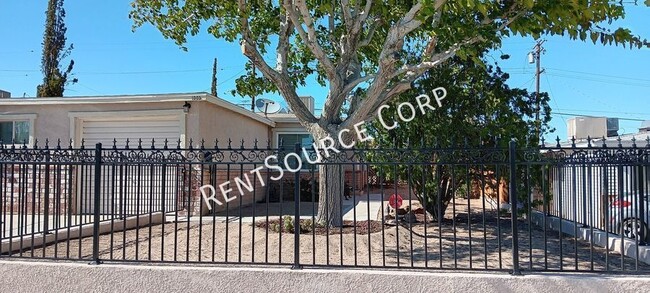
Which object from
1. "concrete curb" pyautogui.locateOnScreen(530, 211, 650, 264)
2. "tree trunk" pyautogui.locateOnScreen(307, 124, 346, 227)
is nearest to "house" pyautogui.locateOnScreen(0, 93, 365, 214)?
"tree trunk" pyautogui.locateOnScreen(307, 124, 346, 227)

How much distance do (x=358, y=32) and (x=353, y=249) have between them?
3.56 metres

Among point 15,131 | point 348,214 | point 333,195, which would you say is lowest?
point 348,214

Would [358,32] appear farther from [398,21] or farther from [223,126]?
[223,126]

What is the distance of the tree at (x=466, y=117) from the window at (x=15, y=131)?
9827 mm

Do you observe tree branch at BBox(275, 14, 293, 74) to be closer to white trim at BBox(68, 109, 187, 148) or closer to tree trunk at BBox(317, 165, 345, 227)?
tree trunk at BBox(317, 165, 345, 227)

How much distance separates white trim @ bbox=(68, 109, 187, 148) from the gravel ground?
11.4 ft

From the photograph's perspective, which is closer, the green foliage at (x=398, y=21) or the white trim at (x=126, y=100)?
the green foliage at (x=398, y=21)

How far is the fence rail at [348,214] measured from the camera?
4980 millimetres

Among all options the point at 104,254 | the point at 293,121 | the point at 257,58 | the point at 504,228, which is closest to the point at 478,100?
the point at 504,228

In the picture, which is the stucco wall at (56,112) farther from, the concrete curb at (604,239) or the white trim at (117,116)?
the concrete curb at (604,239)

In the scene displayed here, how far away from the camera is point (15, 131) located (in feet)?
43.4

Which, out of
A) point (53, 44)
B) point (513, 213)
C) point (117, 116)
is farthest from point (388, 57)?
point (53, 44)

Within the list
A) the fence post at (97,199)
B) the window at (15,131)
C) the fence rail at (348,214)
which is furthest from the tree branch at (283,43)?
the window at (15,131)

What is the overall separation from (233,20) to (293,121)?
8.76m
